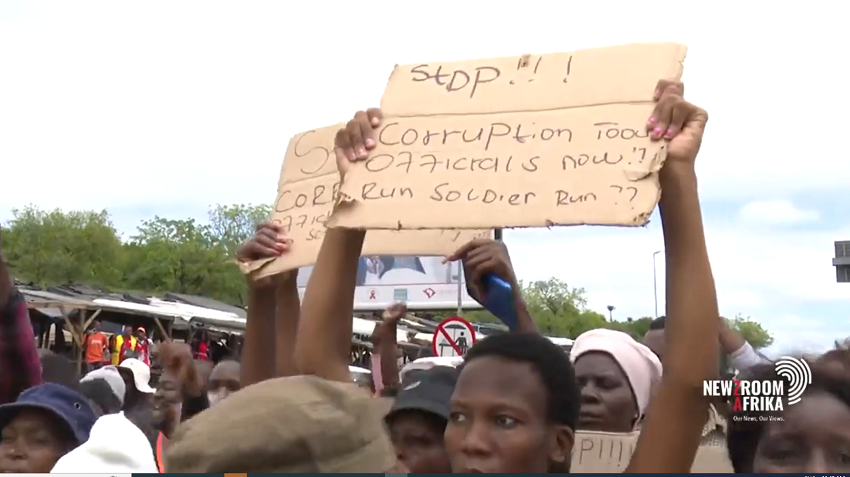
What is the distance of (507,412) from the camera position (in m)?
2.08

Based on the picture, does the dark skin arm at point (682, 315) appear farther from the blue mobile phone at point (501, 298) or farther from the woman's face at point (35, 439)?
the woman's face at point (35, 439)

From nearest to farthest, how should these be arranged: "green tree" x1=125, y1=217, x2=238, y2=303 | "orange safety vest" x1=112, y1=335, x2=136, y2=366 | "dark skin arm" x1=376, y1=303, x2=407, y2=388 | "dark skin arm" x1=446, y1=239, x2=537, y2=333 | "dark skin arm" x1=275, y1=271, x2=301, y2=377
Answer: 1. "dark skin arm" x1=446, y1=239, x2=537, y2=333
2. "dark skin arm" x1=275, y1=271, x2=301, y2=377
3. "dark skin arm" x1=376, y1=303, x2=407, y2=388
4. "orange safety vest" x1=112, y1=335, x2=136, y2=366
5. "green tree" x1=125, y1=217, x2=238, y2=303

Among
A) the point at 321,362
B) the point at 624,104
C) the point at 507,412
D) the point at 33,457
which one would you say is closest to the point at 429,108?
the point at 624,104

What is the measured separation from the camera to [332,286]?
2727 mm

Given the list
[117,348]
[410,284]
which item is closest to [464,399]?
[117,348]

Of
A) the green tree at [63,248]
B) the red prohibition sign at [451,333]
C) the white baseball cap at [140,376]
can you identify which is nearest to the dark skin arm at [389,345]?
the white baseball cap at [140,376]

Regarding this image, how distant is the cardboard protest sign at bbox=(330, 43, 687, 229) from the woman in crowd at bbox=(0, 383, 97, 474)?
1.26m

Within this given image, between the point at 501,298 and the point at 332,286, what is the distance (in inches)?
20.9

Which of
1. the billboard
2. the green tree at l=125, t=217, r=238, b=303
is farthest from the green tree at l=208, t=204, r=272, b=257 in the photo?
the billboard

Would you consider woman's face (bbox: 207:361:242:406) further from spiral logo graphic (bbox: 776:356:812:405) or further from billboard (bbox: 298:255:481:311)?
billboard (bbox: 298:255:481:311)

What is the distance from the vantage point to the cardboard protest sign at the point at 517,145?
2.31 m

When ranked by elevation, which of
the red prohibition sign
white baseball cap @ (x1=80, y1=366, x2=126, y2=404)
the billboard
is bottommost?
white baseball cap @ (x1=80, y1=366, x2=126, y2=404)

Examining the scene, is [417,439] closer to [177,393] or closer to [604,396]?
[604,396]

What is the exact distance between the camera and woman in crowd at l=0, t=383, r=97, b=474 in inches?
123
